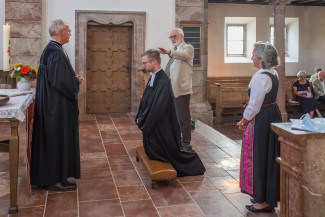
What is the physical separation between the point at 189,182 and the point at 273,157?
3.86 feet

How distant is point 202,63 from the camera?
8.86 m

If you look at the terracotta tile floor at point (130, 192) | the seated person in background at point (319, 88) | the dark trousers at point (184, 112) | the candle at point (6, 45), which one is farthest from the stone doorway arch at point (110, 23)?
the seated person in background at point (319, 88)

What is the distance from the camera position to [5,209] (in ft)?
10.9

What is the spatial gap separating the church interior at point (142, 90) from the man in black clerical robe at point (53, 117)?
20 centimetres

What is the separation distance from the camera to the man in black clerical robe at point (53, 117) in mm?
3684

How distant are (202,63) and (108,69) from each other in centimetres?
221

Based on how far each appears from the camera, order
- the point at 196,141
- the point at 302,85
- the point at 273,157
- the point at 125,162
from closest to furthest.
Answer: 1. the point at 273,157
2. the point at 125,162
3. the point at 196,141
4. the point at 302,85

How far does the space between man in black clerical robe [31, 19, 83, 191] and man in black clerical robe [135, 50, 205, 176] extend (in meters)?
0.77

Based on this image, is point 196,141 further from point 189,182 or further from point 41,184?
point 41,184

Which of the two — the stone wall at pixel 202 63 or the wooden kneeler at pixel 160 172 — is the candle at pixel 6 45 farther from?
the stone wall at pixel 202 63

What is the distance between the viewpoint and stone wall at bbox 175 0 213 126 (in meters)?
8.57

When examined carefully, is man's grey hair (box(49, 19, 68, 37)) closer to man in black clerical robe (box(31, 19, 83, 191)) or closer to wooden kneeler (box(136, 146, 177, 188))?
man in black clerical robe (box(31, 19, 83, 191))

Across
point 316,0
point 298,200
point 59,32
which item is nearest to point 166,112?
point 59,32

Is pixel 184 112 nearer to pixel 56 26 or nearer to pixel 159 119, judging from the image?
pixel 159 119
